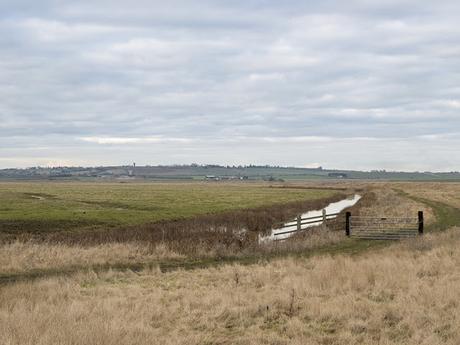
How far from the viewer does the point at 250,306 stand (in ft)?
40.6

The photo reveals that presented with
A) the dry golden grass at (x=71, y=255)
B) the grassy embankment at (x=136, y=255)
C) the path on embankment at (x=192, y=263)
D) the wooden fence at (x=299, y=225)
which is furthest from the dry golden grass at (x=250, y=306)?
the wooden fence at (x=299, y=225)

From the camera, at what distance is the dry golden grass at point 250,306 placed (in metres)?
9.95

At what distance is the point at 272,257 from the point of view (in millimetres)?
22594

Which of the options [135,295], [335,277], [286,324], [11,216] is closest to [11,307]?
[135,295]

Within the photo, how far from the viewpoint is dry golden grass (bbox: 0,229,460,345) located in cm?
995

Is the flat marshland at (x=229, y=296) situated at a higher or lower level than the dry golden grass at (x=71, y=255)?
higher

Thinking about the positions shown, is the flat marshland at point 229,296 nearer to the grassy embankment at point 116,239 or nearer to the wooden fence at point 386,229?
the grassy embankment at point 116,239

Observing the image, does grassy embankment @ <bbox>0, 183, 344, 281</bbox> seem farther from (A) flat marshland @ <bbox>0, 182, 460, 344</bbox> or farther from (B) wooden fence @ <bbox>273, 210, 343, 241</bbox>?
Result: (B) wooden fence @ <bbox>273, 210, 343, 241</bbox>

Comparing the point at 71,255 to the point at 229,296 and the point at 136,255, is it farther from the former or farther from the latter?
the point at 229,296

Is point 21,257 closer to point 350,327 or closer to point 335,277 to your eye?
point 335,277

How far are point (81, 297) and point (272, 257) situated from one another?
1024 centimetres

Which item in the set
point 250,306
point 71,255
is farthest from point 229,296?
point 71,255

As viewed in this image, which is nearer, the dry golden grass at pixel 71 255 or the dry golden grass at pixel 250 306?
the dry golden grass at pixel 250 306

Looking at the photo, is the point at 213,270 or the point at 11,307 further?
the point at 213,270
